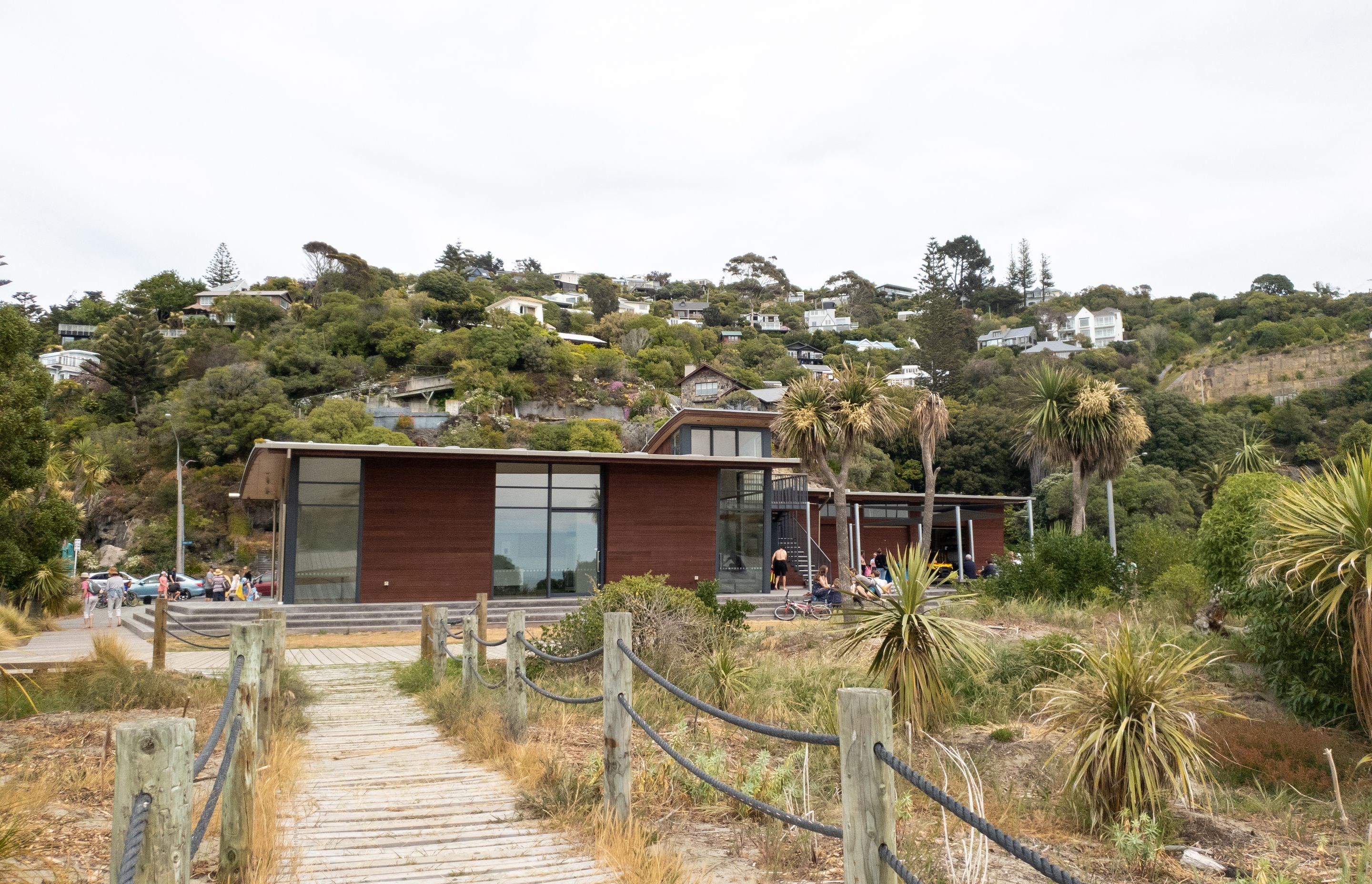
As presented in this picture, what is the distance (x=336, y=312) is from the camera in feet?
242

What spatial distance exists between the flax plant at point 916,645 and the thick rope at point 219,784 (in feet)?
18.1

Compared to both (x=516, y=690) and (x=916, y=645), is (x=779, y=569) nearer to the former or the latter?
(x=916, y=645)

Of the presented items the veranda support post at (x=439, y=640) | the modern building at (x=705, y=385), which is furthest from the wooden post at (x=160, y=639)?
the modern building at (x=705, y=385)

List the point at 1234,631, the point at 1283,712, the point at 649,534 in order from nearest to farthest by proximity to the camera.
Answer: the point at 1283,712 < the point at 1234,631 < the point at 649,534

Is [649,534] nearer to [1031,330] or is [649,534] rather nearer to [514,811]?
[514,811]

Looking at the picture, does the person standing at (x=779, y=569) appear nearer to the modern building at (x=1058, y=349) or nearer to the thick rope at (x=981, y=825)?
the thick rope at (x=981, y=825)

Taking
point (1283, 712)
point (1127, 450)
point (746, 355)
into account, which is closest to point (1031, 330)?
point (746, 355)

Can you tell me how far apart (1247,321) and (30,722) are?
337 ft

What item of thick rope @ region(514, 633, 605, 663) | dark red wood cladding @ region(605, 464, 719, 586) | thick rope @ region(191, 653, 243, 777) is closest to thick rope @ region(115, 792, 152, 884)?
thick rope @ region(191, 653, 243, 777)

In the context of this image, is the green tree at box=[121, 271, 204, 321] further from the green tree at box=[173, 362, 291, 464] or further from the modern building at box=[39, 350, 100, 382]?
the green tree at box=[173, 362, 291, 464]

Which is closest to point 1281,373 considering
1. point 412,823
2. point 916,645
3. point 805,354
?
point 805,354

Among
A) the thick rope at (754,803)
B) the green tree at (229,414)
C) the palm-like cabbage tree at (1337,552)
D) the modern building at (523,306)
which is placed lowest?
the thick rope at (754,803)

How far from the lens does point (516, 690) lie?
21.7 ft

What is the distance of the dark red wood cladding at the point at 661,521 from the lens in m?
22.4
